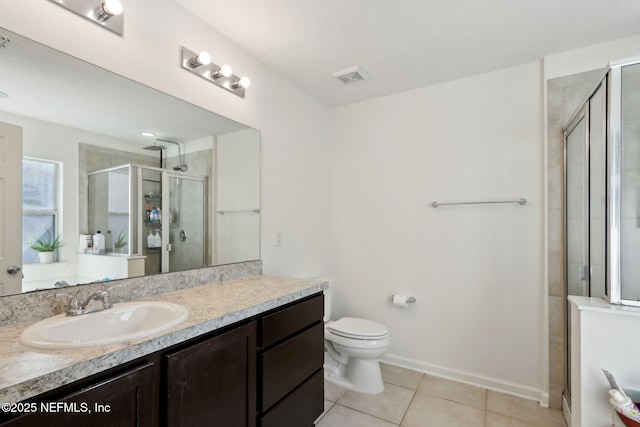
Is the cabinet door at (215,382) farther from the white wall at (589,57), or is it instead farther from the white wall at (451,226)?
the white wall at (589,57)

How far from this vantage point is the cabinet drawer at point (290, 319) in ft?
4.57

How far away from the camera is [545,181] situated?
2.12 m

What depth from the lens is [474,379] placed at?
2.32 metres

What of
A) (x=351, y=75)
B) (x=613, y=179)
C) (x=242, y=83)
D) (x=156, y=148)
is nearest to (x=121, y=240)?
(x=156, y=148)

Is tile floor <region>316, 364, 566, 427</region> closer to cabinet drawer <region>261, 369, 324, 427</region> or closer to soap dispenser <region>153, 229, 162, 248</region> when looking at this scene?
cabinet drawer <region>261, 369, 324, 427</region>

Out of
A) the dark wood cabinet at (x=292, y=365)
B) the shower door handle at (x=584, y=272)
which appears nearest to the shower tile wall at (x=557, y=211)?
the shower door handle at (x=584, y=272)

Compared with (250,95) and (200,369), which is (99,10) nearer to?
(250,95)

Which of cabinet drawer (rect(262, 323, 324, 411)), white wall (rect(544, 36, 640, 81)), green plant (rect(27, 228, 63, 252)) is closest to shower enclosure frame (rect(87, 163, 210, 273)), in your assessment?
green plant (rect(27, 228, 63, 252))

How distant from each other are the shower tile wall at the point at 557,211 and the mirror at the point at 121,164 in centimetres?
205

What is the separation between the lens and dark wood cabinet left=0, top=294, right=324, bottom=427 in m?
0.80

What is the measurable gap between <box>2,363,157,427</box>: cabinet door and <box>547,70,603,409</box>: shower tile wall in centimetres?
237

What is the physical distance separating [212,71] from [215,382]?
1.61 meters

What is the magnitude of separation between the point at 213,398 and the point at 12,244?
3.02 ft

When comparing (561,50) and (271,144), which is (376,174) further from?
(561,50)
